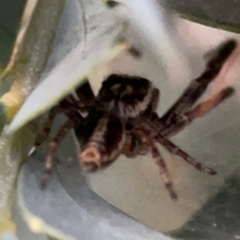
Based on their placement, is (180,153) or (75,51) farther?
(180,153)

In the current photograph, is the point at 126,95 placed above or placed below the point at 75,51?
below

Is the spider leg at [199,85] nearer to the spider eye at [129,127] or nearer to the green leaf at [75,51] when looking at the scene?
the spider eye at [129,127]

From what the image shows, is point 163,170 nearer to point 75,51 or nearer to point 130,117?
point 130,117

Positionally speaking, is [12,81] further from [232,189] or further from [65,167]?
[232,189]

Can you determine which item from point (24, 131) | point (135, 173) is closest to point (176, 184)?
point (135, 173)

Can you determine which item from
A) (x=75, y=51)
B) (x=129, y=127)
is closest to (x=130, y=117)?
(x=129, y=127)

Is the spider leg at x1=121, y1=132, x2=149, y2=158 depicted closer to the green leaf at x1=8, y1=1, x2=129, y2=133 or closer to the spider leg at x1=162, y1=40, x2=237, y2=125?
the spider leg at x1=162, y1=40, x2=237, y2=125

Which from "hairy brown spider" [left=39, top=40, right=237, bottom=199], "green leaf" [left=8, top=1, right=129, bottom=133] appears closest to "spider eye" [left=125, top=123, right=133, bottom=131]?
"hairy brown spider" [left=39, top=40, right=237, bottom=199]
